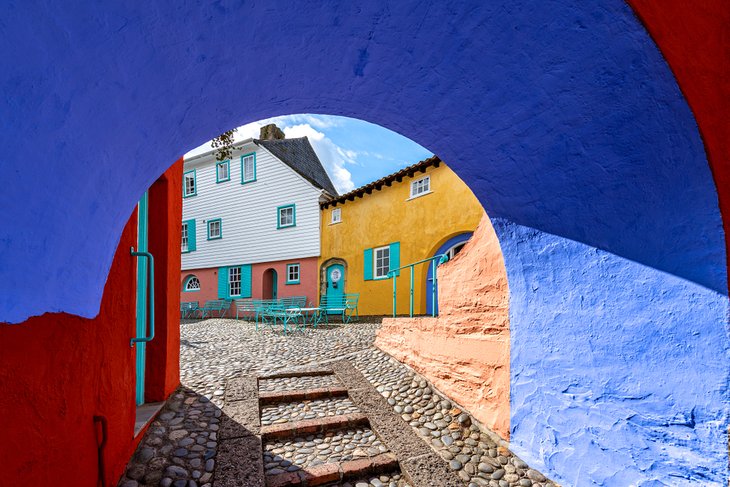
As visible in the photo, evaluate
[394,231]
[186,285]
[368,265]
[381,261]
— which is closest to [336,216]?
[368,265]

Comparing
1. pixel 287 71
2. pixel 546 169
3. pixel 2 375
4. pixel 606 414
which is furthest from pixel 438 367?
pixel 2 375

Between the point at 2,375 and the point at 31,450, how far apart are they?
1.27ft

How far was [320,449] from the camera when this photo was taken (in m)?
3.40

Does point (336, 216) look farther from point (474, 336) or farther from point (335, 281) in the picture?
point (474, 336)

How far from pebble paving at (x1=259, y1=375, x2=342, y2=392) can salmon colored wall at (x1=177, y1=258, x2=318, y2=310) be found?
9.23m

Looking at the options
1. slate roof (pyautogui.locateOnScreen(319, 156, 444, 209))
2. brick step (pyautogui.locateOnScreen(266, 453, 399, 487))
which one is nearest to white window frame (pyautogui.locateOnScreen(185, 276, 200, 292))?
slate roof (pyautogui.locateOnScreen(319, 156, 444, 209))

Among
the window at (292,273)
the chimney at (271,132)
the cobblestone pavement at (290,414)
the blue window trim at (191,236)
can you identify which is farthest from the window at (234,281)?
the cobblestone pavement at (290,414)

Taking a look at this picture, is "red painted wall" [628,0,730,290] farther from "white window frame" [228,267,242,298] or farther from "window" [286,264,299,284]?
"white window frame" [228,267,242,298]

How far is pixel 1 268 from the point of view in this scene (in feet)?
3.87

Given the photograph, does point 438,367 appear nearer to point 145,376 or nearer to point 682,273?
point 682,273

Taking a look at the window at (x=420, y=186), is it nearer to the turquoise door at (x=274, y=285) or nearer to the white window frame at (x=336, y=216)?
the white window frame at (x=336, y=216)

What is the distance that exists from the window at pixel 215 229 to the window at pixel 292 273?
4.10 metres

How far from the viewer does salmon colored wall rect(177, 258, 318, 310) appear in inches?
567

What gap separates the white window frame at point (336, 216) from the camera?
45.1ft
